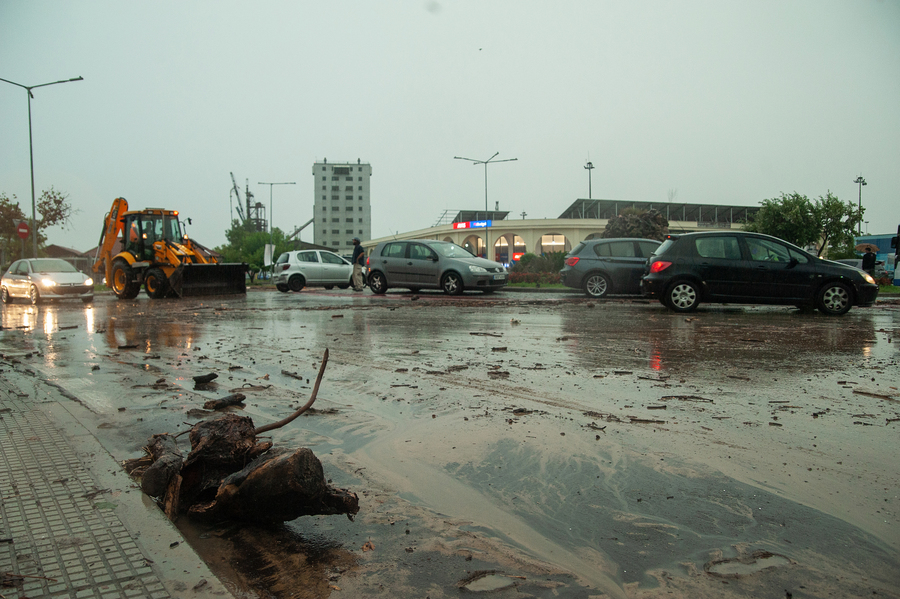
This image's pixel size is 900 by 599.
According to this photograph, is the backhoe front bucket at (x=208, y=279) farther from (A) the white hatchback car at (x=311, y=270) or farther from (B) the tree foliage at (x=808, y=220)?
(B) the tree foliage at (x=808, y=220)

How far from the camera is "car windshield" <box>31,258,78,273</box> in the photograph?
67.1ft

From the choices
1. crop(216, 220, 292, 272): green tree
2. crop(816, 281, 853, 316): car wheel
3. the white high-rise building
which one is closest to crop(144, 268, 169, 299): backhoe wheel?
crop(816, 281, 853, 316): car wheel

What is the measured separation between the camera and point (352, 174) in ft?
460

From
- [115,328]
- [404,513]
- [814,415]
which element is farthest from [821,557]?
[115,328]


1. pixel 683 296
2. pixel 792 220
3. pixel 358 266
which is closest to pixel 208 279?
pixel 358 266

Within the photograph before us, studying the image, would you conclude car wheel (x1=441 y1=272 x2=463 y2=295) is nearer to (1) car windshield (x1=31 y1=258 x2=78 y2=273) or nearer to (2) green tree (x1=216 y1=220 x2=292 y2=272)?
(1) car windshield (x1=31 y1=258 x2=78 y2=273)

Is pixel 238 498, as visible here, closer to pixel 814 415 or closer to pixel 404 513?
pixel 404 513

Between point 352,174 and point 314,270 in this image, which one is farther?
point 352,174

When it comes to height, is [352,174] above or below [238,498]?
above

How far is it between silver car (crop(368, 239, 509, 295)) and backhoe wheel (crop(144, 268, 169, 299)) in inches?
268

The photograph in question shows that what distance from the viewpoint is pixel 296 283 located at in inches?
950

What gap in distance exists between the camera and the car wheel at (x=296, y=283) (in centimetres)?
2400

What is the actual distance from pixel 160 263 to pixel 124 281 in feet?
4.77

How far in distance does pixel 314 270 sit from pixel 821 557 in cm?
2328
